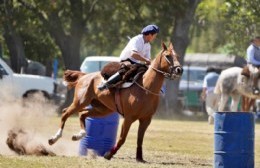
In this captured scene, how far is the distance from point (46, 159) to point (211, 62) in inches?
1653

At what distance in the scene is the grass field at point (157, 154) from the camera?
14141 mm

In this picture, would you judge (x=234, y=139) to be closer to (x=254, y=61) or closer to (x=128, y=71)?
(x=128, y=71)

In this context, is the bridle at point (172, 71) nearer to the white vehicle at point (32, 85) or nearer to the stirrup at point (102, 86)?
the stirrup at point (102, 86)

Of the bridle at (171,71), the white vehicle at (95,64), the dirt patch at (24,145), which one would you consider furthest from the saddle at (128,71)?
the white vehicle at (95,64)

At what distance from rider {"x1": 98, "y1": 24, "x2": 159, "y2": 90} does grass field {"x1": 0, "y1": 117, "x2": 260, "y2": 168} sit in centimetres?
156

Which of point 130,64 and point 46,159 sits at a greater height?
point 130,64

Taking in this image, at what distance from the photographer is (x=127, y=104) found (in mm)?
15789

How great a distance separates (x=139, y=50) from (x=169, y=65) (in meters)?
0.80

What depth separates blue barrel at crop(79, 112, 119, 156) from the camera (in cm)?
1669

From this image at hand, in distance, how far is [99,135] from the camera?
16734 mm

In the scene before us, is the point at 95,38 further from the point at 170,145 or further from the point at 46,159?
the point at 46,159

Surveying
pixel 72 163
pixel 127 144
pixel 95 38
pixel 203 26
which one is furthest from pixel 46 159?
pixel 203 26

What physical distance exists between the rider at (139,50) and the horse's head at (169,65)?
1.40ft

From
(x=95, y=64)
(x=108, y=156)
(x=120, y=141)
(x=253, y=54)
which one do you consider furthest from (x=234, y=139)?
(x=95, y=64)
